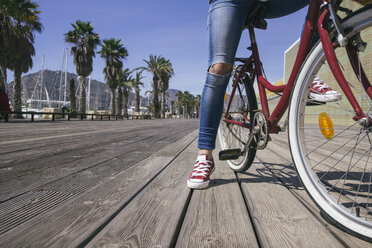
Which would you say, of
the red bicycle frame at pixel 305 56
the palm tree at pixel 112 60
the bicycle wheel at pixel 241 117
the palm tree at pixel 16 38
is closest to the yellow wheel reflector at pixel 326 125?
the red bicycle frame at pixel 305 56

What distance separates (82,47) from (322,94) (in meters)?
24.3

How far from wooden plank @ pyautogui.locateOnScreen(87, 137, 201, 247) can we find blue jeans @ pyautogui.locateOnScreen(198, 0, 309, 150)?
440 millimetres

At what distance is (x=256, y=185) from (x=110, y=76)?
26.7 metres

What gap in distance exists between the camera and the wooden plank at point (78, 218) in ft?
2.34

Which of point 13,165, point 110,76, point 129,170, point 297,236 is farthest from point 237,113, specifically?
point 110,76

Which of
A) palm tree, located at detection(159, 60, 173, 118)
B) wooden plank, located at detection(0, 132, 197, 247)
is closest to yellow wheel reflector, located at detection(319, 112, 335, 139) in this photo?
wooden plank, located at detection(0, 132, 197, 247)

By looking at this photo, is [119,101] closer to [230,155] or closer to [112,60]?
[112,60]

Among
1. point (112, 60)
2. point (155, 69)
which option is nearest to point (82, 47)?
point (112, 60)

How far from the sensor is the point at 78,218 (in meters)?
0.86

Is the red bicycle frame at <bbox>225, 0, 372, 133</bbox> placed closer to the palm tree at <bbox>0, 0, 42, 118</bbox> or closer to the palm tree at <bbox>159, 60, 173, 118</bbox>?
the palm tree at <bbox>0, 0, 42, 118</bbox>

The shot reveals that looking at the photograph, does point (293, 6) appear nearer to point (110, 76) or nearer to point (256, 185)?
point (256, 185)

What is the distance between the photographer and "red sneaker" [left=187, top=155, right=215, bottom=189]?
4.16 ft

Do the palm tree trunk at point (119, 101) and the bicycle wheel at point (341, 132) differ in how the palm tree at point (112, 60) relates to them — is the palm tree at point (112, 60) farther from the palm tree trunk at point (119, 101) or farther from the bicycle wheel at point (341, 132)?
the bicycle wheel at point (341, 132)

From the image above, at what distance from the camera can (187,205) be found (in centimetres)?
102
